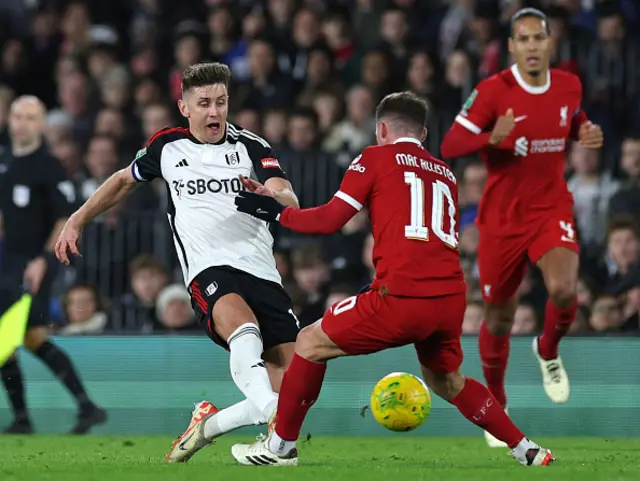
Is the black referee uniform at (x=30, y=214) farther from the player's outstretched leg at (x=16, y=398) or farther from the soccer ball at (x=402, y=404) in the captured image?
the soccer ball at (x=402, y=404)

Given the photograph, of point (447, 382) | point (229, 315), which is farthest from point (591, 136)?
point (229, 315)

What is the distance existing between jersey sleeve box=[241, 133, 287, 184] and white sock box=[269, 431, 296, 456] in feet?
4.62

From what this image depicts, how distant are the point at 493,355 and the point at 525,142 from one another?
4.61 ft

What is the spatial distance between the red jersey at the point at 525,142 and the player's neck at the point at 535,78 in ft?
0.07

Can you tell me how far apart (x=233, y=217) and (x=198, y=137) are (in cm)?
50

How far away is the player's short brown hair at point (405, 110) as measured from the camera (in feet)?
22.5

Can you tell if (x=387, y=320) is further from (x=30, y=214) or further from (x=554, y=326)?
(x=30, y=214)

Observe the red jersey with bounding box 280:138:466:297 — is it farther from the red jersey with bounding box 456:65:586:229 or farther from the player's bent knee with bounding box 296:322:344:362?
the red jersey with bounding box 456:65:586:229

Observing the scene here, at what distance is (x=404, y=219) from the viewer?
663 centimetres

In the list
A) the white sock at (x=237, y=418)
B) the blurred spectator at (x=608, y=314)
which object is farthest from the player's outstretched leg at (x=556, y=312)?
the white sock at (x=237, y=418)

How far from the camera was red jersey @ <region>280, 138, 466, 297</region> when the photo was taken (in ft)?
21.6

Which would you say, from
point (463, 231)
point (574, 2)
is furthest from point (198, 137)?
point (574, 2)

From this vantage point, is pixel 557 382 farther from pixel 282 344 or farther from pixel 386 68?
pixel 386 68

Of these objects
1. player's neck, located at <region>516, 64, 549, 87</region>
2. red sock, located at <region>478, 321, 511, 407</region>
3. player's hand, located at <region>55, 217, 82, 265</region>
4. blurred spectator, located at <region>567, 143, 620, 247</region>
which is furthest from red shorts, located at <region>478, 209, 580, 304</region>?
blurred spectator, located at <region>567, 143, 620, 247</region>
